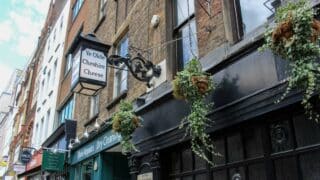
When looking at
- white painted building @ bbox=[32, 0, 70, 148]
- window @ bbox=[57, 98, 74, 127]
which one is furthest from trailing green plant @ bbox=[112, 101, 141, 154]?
white painted building @ bbox=[32, 0, 70, 148]

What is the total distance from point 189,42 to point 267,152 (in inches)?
125

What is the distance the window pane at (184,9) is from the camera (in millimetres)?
7457

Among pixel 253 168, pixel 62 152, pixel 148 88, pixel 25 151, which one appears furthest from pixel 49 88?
pixel 253 168

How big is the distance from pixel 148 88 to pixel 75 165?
604 cm

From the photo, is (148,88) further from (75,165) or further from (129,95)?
(75,165)

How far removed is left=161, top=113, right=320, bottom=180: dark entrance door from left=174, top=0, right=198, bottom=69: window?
2116mm

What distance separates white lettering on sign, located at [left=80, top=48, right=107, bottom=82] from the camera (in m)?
8.36

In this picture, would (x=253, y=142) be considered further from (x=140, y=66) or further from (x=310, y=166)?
(x=140, y=66)

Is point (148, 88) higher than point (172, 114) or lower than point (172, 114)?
higher

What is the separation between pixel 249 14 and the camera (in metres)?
5.91

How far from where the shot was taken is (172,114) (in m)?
6.57

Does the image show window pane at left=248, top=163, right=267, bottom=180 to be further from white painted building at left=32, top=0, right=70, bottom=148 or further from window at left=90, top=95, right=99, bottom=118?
white painted building at left=32, top=0, right=70, bottom=148

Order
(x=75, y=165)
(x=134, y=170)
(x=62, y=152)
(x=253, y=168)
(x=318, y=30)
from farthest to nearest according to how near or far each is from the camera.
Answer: (x=62, y=152), (x=75, y=165), (x=134, y=170), (x=253, y=168), (x=318, y=30)

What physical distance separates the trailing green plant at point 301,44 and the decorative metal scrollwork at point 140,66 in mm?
4069
